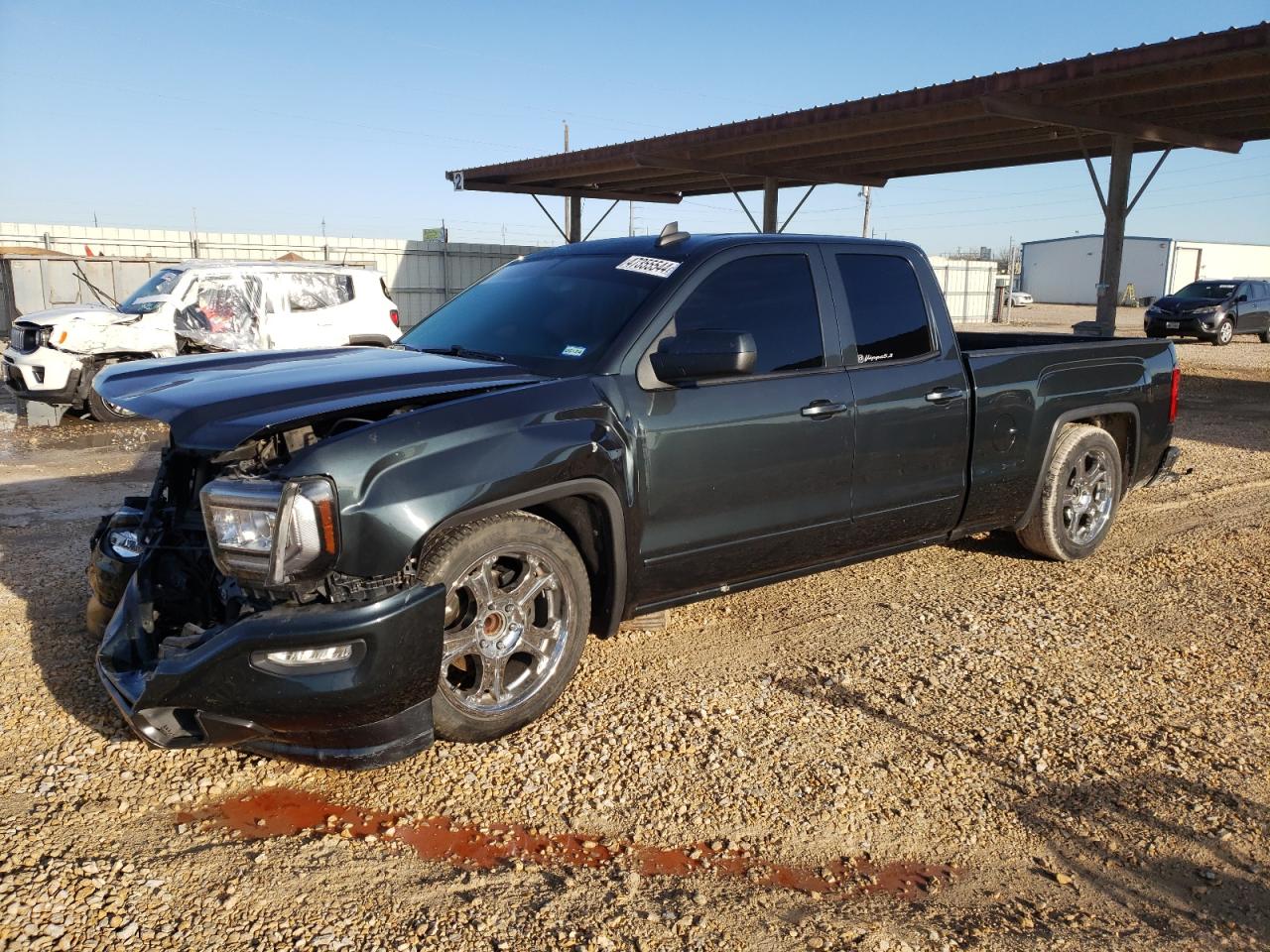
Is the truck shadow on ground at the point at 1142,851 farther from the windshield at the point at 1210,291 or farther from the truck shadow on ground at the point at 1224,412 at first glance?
the windshield at the point at 1210,291

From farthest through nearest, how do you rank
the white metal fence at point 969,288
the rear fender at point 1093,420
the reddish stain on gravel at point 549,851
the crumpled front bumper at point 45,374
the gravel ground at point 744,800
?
the white metal fence at point 969,288
the crumpled front bumper at point 45,374
the rear fender at point 1093,420
the reddish stain on gravel at point 549,851
the gravel ground at point 744,800

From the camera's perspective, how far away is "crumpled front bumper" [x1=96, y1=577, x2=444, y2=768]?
2.85 metres

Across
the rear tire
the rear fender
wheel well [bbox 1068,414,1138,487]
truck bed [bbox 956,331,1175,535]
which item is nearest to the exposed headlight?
truck bed [bbox 956,331,1175,535]

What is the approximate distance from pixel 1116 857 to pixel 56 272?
23.0m

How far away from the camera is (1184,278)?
57.8 metres

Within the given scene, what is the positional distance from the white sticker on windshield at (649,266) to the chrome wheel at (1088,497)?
295 centimetres

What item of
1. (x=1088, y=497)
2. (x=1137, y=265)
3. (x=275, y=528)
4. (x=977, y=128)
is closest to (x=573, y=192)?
(x=977, y=128)

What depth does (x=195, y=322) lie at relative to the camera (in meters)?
11.8

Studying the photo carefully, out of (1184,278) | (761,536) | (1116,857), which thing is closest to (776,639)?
(761,536)

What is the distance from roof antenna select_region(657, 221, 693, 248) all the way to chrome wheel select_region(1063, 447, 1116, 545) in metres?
2.84

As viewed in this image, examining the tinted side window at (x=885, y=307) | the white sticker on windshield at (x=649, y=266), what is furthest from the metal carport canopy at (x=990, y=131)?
the white sticker on windshield at (x=649, y=266)

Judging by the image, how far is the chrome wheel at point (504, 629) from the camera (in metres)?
3.36

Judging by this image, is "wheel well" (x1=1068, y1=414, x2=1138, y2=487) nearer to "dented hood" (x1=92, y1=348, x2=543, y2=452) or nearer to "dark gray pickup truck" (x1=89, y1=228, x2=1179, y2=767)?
"dark gray pickup truck" (x1=89, y1=228, x2=1179, y2=767)

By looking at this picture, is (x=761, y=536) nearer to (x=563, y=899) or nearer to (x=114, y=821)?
(x=563, y=899)
